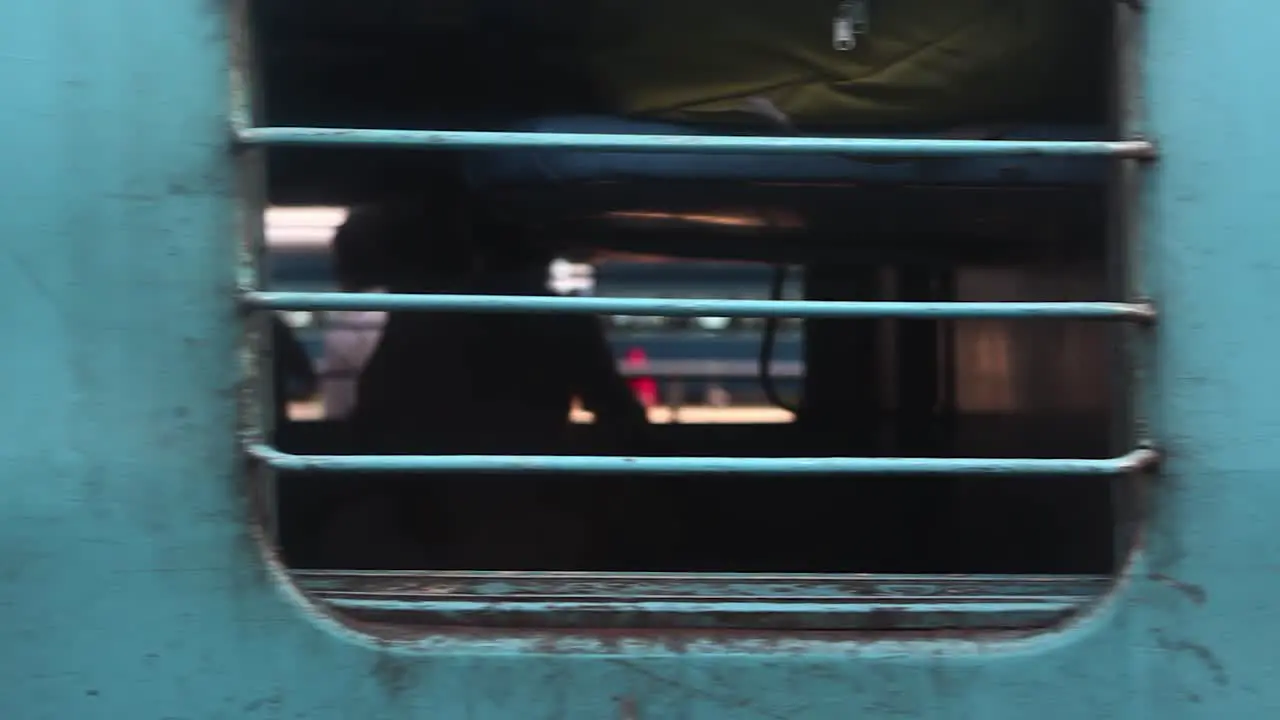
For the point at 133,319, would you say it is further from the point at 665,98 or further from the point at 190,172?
the point at 665,98

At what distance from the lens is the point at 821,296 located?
2.27 m

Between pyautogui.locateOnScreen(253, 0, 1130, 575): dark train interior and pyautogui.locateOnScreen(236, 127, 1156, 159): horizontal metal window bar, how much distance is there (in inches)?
A: 3.8

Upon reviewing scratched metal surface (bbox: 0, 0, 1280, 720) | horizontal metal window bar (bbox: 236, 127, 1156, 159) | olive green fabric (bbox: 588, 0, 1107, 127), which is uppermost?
olive green fabric (bbox: 588, 0, 1107, 127)

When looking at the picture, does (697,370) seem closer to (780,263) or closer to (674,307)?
(780,263)

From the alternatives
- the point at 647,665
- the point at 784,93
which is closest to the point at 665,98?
the point at 784,93

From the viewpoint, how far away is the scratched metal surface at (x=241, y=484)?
1.06 metres

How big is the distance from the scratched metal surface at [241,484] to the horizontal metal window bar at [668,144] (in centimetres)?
6

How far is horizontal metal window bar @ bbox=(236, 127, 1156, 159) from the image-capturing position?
3.47ft

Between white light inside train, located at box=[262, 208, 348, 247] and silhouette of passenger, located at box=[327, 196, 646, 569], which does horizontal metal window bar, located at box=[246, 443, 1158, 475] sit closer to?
silhouette of passenger, located at box=[327, 196, 646, 569]

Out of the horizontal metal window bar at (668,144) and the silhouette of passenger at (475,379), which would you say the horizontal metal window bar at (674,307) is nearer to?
the horizontal metal window bar at (668,144)

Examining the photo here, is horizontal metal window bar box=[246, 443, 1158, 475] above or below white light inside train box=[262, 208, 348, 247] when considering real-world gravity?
below

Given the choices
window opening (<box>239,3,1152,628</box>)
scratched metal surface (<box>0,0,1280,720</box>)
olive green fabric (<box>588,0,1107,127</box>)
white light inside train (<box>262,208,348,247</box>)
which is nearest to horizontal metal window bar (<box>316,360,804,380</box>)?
window opening (<box>239,3,1152,628</box>)

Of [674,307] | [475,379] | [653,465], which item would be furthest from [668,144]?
[475,379]

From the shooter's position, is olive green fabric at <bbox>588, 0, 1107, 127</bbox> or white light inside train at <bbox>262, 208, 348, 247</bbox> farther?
white light inside train at <bbox>262, 208, 348, 247</bbox>
